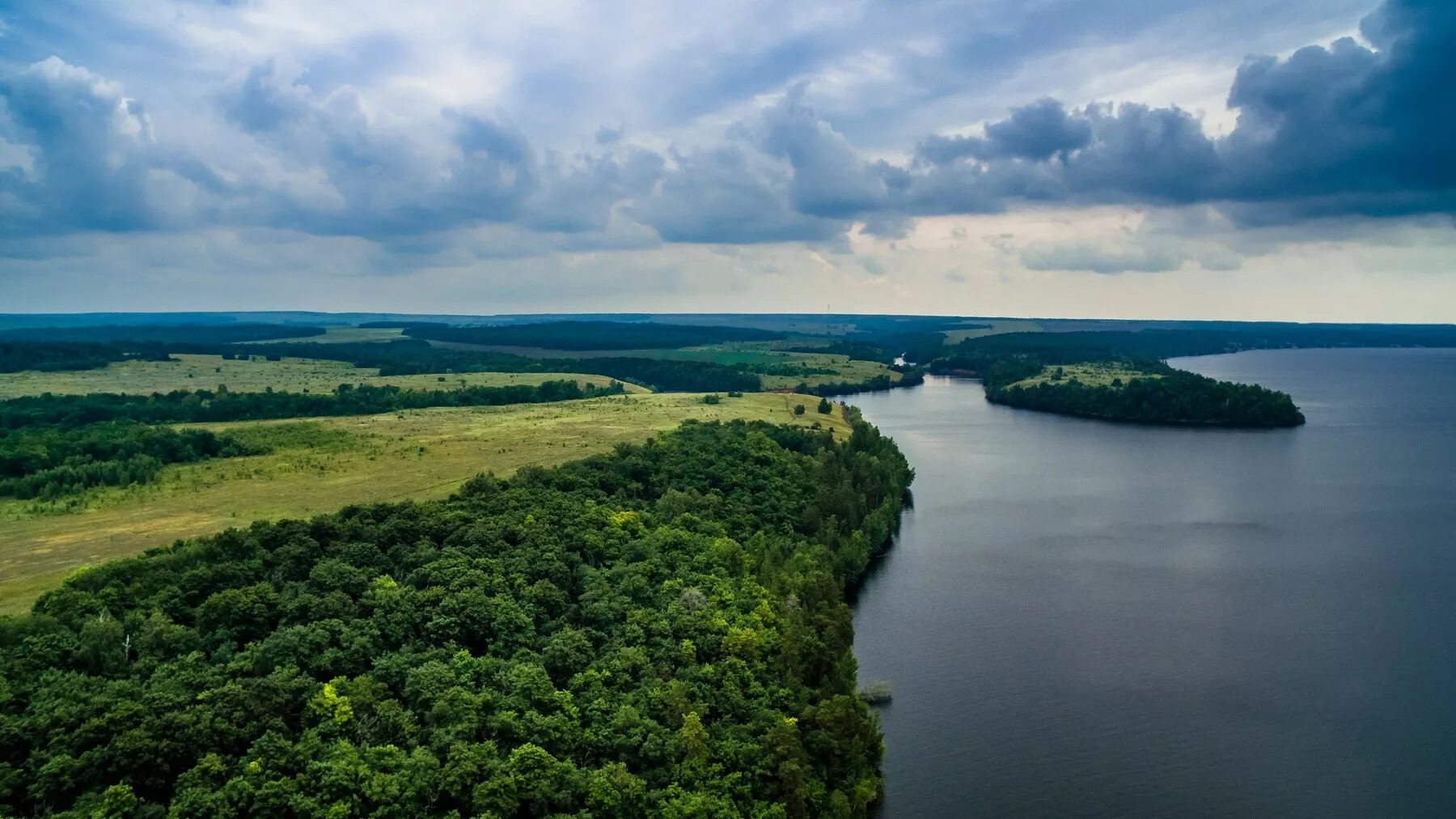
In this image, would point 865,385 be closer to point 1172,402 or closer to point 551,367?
point 1172,402

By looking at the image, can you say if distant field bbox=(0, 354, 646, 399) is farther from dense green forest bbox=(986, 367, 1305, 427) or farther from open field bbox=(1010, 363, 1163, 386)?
open field bbox=(1010, 363, 1163, 386)

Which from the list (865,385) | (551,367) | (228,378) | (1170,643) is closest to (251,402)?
(228,378)

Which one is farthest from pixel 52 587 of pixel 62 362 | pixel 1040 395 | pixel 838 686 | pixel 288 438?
pixel 1040 395

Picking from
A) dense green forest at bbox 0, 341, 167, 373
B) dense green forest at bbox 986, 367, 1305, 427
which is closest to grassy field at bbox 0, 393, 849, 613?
dense green forest at bbox 986, 367, 1305, 427

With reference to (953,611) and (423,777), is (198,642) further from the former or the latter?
(953,611)

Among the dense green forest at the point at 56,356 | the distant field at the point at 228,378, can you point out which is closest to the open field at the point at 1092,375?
the distant field at the point at 228,378

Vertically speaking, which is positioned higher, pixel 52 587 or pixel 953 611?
pixel 52 587

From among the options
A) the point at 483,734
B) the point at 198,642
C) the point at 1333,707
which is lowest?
the point at 1333,707

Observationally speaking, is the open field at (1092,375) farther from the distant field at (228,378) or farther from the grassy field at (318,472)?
the grassy field at (318,472)
